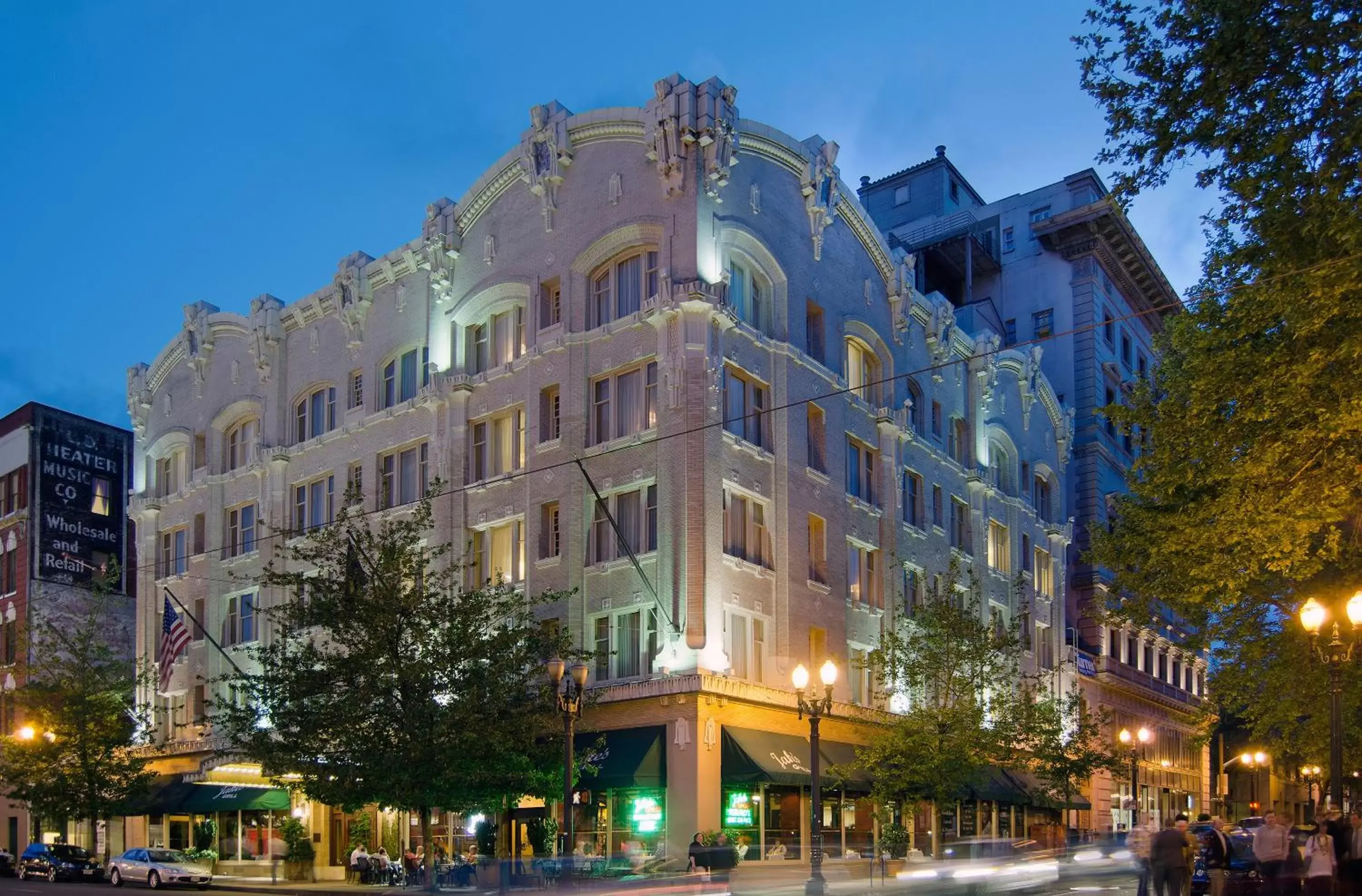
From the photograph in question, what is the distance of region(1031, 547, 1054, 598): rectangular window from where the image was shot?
60500 mm

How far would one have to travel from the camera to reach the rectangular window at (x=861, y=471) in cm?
4547

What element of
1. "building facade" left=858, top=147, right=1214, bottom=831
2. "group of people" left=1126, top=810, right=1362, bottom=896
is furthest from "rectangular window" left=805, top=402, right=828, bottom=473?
"building facade" left=858, top=147, right=1214, bottom=831

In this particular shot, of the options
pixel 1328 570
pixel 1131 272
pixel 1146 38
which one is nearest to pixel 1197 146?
pixel 1146 38

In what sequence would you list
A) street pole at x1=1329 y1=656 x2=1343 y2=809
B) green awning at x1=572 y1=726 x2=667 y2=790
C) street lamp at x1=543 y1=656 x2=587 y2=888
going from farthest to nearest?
green awning at x1=572 y1=726 x2=667 y2=790 → street lamp at x1=543 y1=656 x2=587 y2=888 → street pole at x1=1329 y1=656 x2=1343 y2=809

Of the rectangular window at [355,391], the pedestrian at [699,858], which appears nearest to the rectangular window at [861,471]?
the pedestrian at [699,858]

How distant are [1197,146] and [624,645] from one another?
22365 millimetres

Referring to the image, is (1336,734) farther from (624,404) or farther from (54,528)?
(54,528)

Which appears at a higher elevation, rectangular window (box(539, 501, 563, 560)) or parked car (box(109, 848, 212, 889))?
rectangular window (box(539, 501, 563, 560))

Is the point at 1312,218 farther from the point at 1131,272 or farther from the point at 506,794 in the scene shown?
the point at 1131,272

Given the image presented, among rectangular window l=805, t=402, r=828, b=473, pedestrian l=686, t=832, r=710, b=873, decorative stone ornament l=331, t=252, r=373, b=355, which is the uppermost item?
decorative stone ornament l=331, t=252, r=373, b=355

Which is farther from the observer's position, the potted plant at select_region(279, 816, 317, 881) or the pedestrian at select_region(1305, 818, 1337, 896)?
the potted plant at select_region(279, 816, 317, 881)

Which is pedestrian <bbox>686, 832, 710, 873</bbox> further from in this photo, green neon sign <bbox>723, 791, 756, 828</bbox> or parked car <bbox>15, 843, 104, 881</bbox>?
parked car <bbox>15, 843, 104, 881</bbox>

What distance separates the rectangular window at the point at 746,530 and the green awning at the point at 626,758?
18.0 ft

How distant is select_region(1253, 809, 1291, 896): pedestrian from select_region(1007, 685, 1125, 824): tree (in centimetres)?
1793
